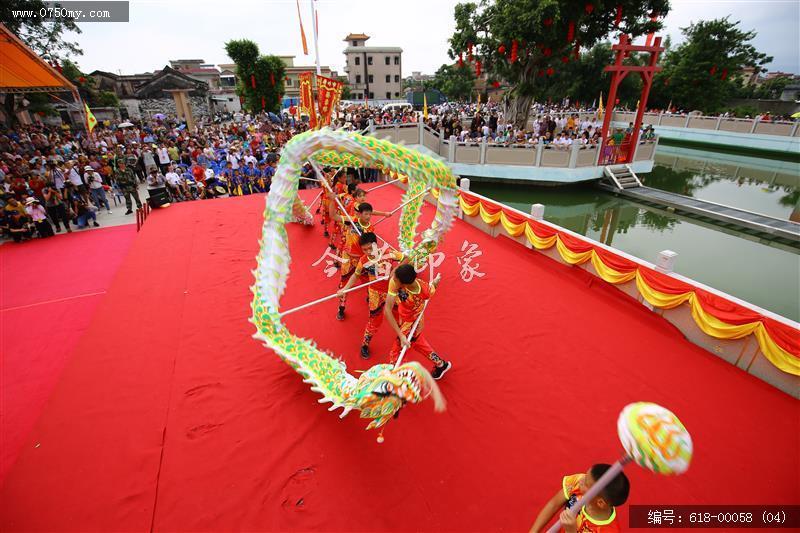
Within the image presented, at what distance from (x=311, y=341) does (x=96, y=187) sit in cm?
936

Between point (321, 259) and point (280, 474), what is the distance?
4064mm

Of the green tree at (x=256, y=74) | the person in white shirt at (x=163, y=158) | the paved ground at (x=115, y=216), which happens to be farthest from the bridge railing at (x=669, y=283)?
the green tree at (x=256, y=74)

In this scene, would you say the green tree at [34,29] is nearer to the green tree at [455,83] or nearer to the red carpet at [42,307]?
the red carpet at [42,307]

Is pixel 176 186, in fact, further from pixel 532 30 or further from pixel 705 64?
pixel 705 64

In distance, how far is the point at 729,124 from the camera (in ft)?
67.2

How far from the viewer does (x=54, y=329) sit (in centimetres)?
484

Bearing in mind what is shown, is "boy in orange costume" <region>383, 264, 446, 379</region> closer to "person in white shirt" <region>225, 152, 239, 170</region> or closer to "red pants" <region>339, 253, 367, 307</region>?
"red pants" <region>339, 253, 367, 307</region>

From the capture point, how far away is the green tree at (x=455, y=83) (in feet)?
135

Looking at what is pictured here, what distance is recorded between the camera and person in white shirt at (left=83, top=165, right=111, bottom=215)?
931cm

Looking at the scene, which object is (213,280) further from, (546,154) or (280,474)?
(546,154)

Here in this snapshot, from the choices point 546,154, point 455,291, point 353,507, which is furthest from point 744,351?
point 546,154

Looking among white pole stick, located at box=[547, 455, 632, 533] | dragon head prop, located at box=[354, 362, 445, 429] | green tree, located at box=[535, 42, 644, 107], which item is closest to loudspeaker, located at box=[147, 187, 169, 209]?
dragon head prop, located at box=[354, 362, 445, 429]

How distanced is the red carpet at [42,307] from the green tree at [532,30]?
14515mm

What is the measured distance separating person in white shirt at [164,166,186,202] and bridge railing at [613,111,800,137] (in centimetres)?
2738
